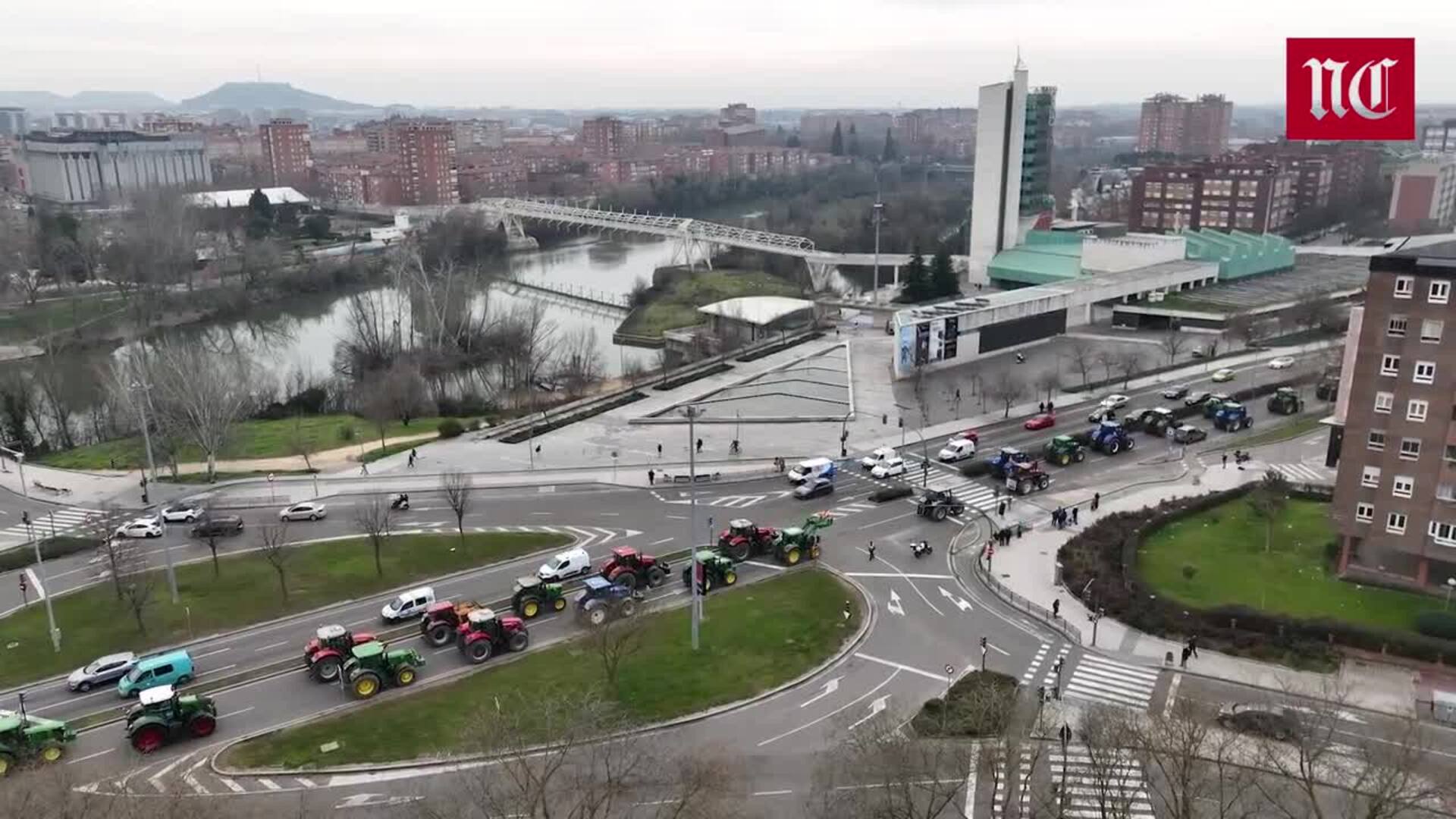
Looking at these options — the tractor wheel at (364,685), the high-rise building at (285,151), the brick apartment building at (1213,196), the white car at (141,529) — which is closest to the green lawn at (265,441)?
the white car at (141,529)

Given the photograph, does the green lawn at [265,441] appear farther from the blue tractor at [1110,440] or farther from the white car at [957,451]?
the blue tractor at [1110,440]

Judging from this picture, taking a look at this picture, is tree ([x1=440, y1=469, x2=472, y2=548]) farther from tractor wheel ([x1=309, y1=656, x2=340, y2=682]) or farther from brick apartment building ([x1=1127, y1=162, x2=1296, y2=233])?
brick apartment building ([x1=1127, y1=162, x2=1296, y2=233])

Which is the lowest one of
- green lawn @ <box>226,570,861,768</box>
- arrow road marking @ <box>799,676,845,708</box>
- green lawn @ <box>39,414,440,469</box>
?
green lawn @ <box>39,414,440,469</box>

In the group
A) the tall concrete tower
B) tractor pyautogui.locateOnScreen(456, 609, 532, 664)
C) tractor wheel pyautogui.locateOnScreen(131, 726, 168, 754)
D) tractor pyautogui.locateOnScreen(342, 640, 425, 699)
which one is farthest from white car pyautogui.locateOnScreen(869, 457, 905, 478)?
the tall concrete tower

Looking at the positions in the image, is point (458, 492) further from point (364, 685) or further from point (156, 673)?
point (156, 673)

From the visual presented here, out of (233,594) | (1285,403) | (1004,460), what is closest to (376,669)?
(233,594)

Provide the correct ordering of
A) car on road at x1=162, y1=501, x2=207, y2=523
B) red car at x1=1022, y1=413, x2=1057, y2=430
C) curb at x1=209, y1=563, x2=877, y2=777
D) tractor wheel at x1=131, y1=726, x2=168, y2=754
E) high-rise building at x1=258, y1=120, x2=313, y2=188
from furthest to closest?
1. high-rise building at x1=258, y1=120, x2=313, y2=188
2. red car at x1=1022, y1=413, x2=1057, y2=430
3. car on road at x1=162, y1=501, x2=207, y2=523
4. tractor wheel at x1=131, y1=726, x2=168, y2=754
5. curb at x1=209, y1=563, x2=877, y2=777
